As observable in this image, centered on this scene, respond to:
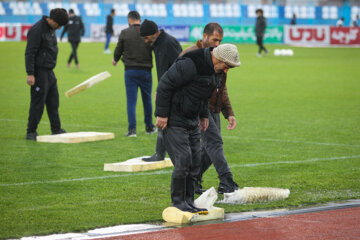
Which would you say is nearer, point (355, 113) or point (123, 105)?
point (355, 113)

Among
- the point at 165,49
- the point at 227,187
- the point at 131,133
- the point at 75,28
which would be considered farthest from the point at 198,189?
the point at 75,28

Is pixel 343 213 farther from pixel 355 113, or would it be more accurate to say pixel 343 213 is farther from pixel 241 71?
pixel 241 71

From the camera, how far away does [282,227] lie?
673 cm

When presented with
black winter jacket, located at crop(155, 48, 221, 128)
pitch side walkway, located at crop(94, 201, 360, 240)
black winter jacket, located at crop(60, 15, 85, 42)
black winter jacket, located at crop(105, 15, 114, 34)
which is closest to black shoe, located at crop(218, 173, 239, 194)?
pitch side walkway, located at crop(94, 201, 360, 240)

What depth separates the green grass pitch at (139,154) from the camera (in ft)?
24.5

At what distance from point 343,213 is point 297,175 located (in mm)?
2225

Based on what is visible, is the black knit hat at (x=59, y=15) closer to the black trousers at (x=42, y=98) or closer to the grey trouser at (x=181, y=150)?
the black trousers at (x=42, y=98)

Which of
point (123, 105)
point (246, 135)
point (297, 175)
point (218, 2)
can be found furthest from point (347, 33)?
point (297, 175)

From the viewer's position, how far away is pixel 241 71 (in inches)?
1133

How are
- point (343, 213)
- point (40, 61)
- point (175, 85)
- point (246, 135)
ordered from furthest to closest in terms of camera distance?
point (246, 135), point (40, 61), point (343, 213), point (175, 85)

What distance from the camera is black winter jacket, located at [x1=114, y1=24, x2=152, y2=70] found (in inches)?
512

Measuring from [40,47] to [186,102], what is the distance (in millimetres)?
6309

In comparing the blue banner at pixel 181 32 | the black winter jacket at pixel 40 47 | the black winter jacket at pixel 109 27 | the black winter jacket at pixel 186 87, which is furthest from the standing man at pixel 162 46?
the blue banner at pixel 181 32

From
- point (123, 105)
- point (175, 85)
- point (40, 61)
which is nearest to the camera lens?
point (175, 85)
